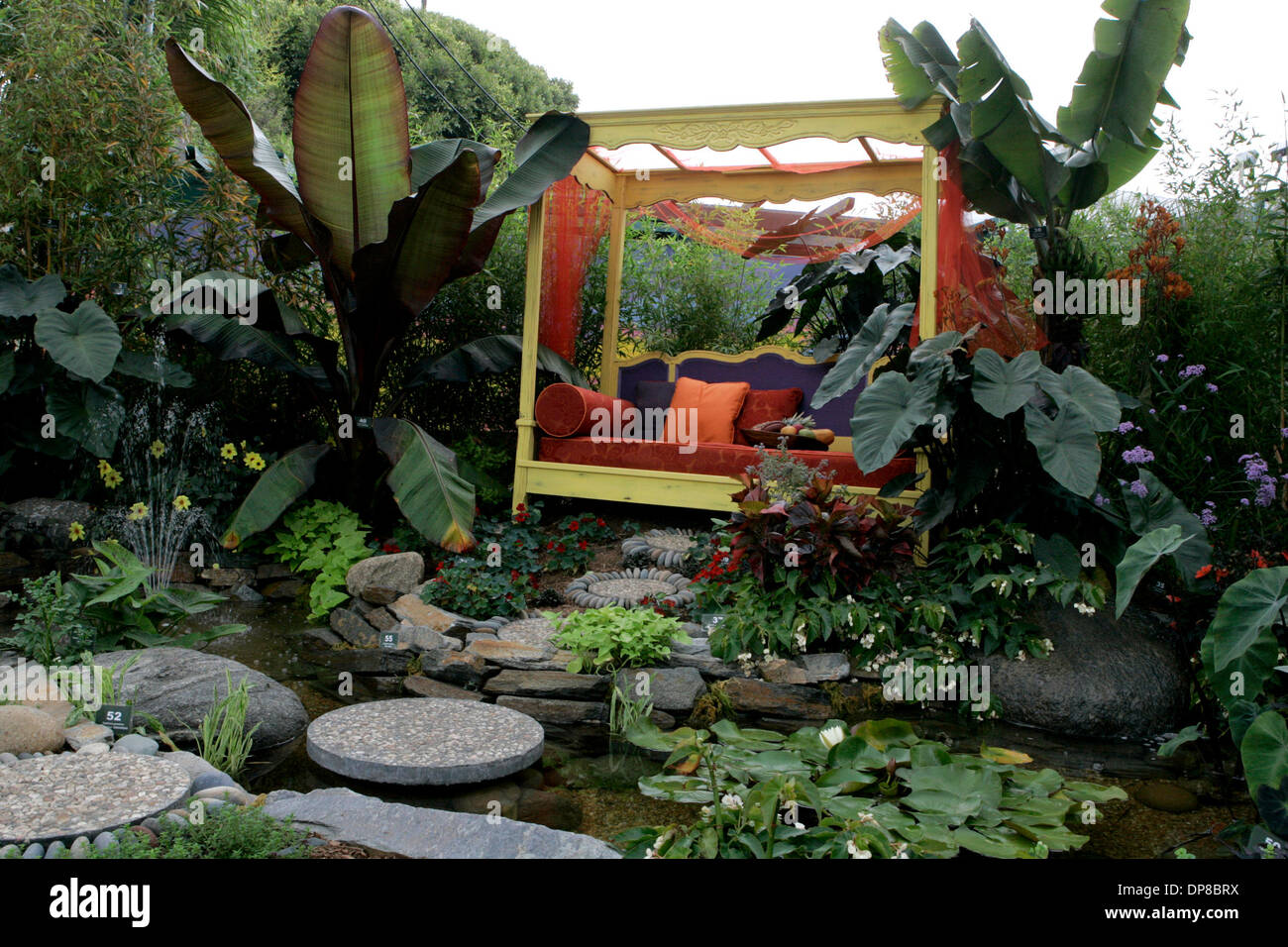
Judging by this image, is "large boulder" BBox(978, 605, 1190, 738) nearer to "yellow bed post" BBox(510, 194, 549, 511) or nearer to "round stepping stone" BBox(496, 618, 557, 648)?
"round stepping stone" BBox(496, 618, 557, 648)

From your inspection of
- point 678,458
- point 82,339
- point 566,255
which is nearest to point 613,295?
point 566,255

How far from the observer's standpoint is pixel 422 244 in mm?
5430

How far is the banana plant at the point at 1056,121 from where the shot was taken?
453 centimetres

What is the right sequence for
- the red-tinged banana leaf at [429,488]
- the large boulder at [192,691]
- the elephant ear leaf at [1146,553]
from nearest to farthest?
the elephant ear leaf at [1146,553]
the large boulder at [192,691]
the red-tinged banana leaf at [429,488]

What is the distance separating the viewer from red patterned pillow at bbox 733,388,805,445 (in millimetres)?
6520

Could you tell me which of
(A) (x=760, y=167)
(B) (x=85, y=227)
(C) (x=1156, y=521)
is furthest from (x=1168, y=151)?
(B) (x=85, y=227)

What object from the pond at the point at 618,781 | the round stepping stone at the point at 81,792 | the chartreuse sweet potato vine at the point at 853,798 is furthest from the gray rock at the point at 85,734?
the chartreuse sweet potato vine at the point at 853,798

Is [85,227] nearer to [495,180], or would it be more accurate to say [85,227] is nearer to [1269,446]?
[495,180]

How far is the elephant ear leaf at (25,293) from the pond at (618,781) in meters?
2.86

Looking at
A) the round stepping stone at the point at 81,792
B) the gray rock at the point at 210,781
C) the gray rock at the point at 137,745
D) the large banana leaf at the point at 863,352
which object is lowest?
the gray rock at the point at 210,781

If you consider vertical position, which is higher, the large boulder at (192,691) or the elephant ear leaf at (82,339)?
the elephant ear leaf at (82,339)

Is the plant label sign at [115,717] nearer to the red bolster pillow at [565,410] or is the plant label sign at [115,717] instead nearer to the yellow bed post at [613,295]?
the red bolster pillow at [565,410]

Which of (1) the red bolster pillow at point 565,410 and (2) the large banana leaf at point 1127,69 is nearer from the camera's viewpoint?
(2) the large banana leaf at point 1127,69
